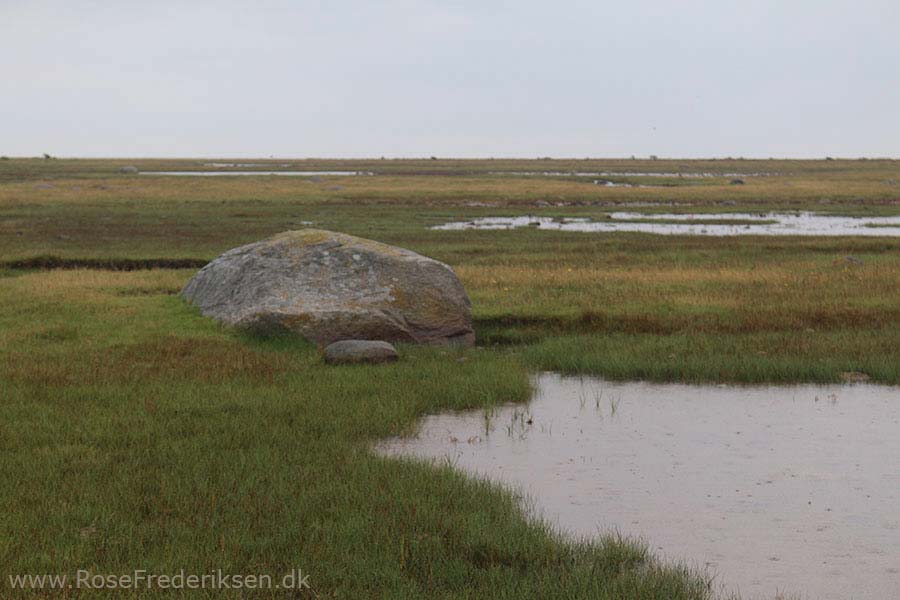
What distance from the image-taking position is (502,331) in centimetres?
2016

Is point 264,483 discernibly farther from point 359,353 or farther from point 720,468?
point 359,353

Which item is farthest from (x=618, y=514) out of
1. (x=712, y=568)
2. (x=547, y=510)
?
(x=712, y=568)

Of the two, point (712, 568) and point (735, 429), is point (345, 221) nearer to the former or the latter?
point (735, 429)

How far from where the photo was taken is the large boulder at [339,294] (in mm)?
18453

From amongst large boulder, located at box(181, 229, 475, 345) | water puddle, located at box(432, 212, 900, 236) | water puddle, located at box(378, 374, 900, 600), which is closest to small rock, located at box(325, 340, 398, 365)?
large boulder, located at box(181, 229, 475, 345)

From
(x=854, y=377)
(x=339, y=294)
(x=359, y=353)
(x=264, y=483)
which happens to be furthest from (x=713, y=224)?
(x=264, y=483)

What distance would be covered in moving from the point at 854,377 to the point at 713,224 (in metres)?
35.5

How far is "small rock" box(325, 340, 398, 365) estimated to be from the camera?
16359mm

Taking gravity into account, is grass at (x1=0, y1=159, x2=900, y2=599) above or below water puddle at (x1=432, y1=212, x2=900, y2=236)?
below

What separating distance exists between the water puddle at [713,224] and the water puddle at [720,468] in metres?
29.4

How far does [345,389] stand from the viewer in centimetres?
1421

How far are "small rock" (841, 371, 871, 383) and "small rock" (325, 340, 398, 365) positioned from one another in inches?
319

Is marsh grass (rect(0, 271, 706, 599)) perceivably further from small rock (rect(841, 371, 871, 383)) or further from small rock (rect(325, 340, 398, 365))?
small rock (rect(841, 371, 871, 383))

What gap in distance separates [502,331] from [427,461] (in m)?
9.58
